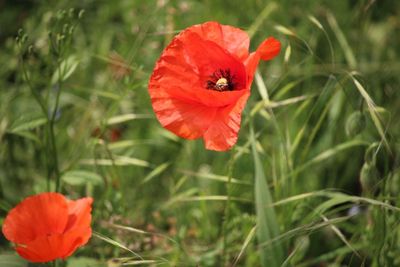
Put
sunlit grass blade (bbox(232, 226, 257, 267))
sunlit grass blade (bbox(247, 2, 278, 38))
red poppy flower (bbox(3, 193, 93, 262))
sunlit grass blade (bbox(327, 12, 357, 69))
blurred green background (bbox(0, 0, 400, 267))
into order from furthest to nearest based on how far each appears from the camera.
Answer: sunlit grass blade (bbox(247, 2, 278, 38)) → sunlit grass blade (bbox(327, 12, 357, 69)) → blurred green background (bbox(0, 0, 400, 267)) → red poppy flower (bbox(3, 193, 93, 262)) → sunlit grass blade (bbox(232, 226, 257, 267))

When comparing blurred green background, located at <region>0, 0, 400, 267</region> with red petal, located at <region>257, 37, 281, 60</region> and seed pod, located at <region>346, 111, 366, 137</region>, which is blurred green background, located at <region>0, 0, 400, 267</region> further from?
red petal, located at <region>257, 37, 281, 60</region>

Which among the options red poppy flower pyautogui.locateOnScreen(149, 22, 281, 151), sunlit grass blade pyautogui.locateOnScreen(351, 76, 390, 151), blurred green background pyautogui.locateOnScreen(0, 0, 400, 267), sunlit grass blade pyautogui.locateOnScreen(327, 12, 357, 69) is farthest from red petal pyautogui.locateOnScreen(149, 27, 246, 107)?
sunlit grass blade pyautogui.locateOnScreen(327, 12, 357, 69)

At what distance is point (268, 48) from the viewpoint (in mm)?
1372

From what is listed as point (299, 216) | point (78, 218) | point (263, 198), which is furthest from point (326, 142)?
point (78, 218)

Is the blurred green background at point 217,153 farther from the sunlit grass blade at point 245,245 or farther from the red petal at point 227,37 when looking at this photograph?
the red petal at point 227,37

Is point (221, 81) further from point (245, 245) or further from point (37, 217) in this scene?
point (37, 217)

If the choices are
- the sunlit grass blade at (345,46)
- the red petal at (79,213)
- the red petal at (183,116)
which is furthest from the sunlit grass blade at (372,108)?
the sunlit grass blade at (345,46)

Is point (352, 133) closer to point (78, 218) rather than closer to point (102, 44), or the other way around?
point (78, 218)

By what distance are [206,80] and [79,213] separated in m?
0.42

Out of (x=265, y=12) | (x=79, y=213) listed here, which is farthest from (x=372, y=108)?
(x=265, y=12)

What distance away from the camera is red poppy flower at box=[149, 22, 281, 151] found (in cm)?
137

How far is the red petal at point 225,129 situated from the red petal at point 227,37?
0.47 feet

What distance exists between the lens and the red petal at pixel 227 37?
A: 1.45m

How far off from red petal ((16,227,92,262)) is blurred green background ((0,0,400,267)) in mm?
56
